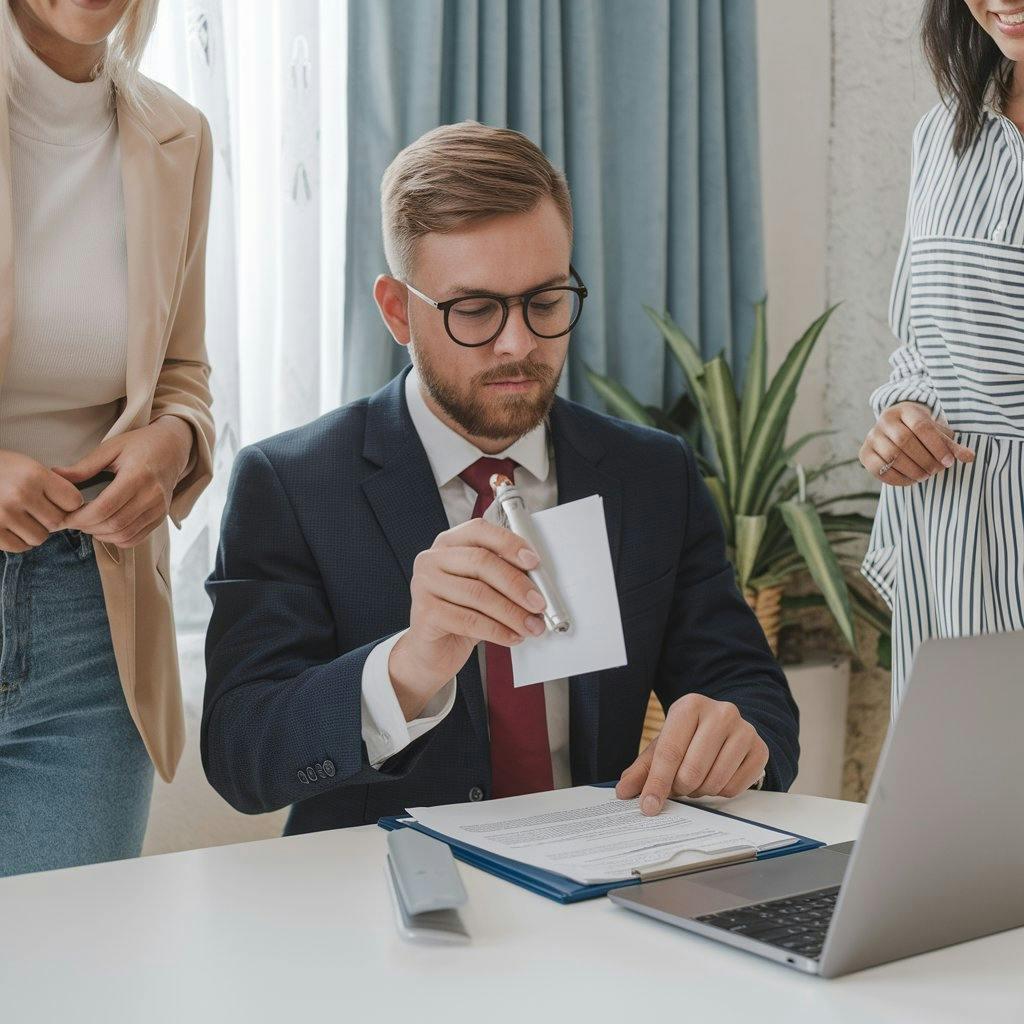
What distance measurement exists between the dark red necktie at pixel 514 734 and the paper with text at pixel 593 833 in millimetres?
167

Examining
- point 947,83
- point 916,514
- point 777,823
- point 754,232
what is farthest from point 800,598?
point 777,823

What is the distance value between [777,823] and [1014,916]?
0.34 meters

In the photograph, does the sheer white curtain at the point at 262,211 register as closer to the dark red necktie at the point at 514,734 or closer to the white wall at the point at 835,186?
the dark red necktie at the point at 514,734

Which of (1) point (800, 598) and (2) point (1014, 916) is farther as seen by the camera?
(1) point (800, 598)

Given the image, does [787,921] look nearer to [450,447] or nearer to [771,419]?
[450,447]

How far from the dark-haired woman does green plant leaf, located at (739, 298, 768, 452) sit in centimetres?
106

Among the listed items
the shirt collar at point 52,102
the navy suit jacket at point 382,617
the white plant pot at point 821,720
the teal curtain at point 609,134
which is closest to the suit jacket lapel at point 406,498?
the navy suit jacket at point 382,617

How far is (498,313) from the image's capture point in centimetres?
155

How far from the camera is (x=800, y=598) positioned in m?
3.03

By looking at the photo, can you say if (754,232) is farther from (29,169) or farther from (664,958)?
(664,958)

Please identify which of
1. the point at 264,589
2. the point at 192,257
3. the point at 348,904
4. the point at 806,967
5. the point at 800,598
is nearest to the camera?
the point at 806,967

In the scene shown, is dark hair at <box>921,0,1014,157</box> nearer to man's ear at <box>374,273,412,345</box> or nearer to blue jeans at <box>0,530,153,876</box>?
man's ear at <box>374,273,412,345</box>

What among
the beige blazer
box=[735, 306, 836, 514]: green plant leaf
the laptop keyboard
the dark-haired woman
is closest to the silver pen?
the laptop keyboard

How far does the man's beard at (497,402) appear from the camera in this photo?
5.18 ft
